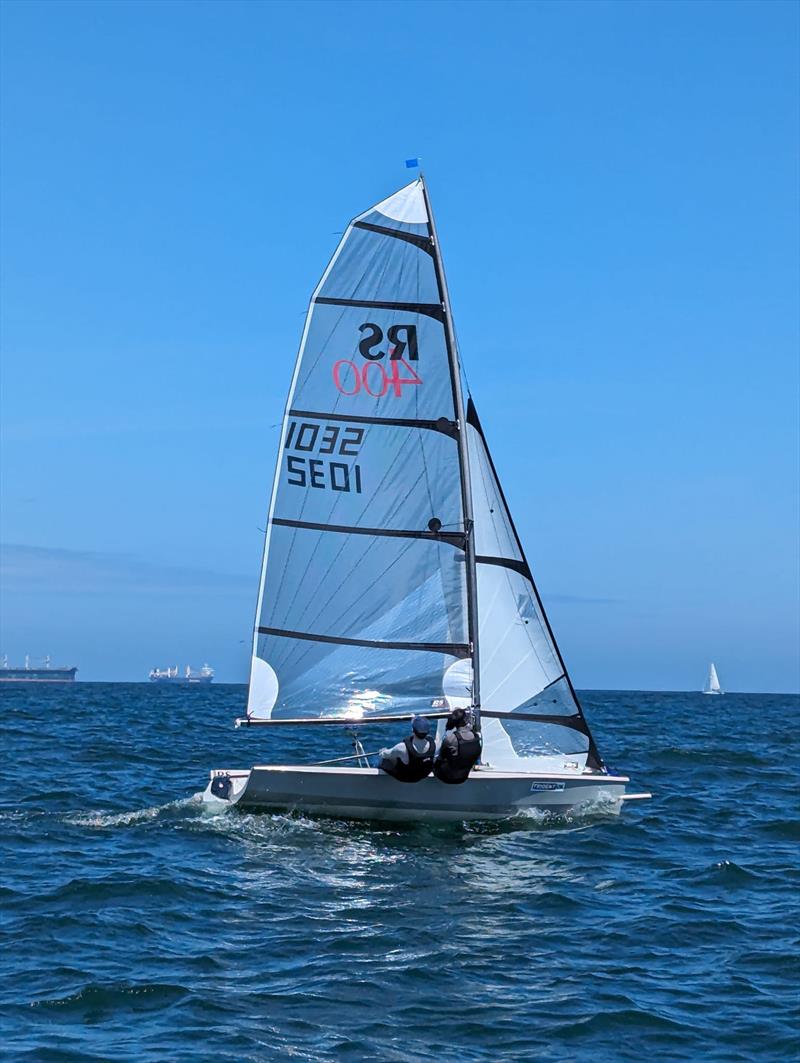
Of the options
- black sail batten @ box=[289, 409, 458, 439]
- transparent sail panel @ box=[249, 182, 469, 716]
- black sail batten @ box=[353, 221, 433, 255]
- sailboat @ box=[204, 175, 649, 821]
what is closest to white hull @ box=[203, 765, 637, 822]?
sailboat @ box=[204, 175, 649, 821]

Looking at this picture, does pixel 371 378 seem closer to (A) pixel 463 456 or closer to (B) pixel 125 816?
(A) pixel 463 456

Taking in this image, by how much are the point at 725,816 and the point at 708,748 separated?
46.1 feet

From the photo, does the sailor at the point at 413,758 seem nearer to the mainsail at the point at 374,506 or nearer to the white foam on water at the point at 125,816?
the mainsail at the point at 374,506

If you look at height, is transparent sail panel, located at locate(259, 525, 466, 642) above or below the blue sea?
above

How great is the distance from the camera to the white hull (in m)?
17.8

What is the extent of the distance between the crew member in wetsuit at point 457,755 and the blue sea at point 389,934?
93 centimetres

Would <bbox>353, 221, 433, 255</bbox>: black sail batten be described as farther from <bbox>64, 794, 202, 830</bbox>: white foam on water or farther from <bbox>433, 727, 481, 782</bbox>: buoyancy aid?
<bbox>64, 794, 202, 830</bbox>: white foam on water

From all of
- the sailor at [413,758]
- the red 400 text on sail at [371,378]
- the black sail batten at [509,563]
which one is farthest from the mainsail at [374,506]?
the sailor at [413,758]

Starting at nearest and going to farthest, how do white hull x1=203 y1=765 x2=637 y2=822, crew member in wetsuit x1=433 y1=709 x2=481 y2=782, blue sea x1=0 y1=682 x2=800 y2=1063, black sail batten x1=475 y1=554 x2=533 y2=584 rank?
blue sea x1=0 y1=682 x2=800 y2=1063
crew member in wetsuit x1=433 y1=709 x2=481 y2=782
white hull x1=203 y1=765 x2=637 y2=822
black sail batten x1=475 y1=554 x2=533 y2=584

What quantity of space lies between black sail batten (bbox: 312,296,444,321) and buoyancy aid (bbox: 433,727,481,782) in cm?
644

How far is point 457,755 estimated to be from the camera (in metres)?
17.3

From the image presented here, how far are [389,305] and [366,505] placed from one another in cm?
310

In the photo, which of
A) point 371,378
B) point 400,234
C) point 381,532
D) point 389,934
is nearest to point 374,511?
point 381,532

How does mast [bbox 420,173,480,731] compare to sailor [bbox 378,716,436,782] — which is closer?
sailor [bbox 378,716,436,782]
